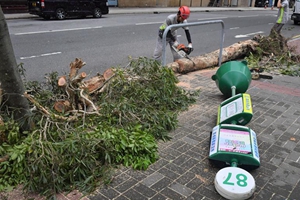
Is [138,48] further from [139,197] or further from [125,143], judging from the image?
[139,197]

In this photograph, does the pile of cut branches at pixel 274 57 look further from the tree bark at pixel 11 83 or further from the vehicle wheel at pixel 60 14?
the vehicle wheel at pixel 60 14

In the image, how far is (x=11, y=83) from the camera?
10.4 feet

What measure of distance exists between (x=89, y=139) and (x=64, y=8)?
48.9 feet

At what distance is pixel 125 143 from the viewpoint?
10.8 feet

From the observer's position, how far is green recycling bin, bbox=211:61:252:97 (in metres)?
4.79

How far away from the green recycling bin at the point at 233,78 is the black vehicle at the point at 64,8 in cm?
1332

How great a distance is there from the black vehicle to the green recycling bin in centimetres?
1332

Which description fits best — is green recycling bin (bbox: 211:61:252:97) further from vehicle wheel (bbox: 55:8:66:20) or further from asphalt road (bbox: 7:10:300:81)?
vehicle wheel (bbox: 55:8:66:20)

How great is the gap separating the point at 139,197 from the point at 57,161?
84 centimetres

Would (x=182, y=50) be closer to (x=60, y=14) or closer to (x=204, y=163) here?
(x=204, y=163)

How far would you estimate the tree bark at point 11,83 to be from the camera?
3.00m

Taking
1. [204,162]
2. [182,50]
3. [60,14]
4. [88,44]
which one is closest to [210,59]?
[182,50]

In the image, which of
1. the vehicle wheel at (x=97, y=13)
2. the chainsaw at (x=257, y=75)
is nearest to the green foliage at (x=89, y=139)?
the chainsaw at (x=257, y=75)

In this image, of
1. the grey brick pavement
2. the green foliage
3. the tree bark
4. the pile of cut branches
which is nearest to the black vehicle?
the pile of cut branches
